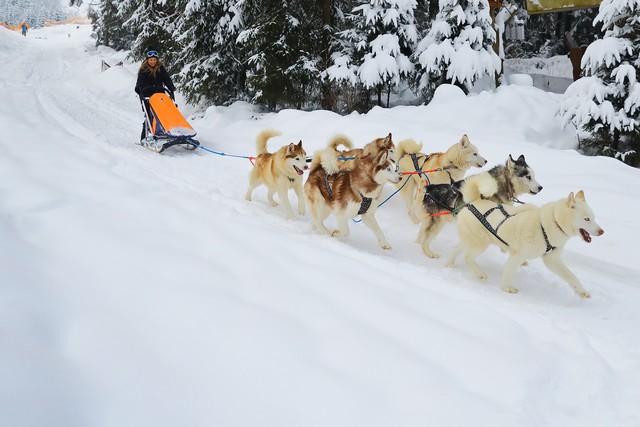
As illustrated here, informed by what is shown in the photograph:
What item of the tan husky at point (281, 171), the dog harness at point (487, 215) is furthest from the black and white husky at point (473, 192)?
the tan husky at point (281, 171)

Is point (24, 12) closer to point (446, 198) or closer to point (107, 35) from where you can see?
point (107, 35)

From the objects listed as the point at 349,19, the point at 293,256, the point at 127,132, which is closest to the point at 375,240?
the point at 293,256

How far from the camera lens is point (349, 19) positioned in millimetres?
11641

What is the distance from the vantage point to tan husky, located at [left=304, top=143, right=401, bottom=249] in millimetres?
4676

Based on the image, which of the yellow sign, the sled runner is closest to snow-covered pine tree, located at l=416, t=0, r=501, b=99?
the yellow sign

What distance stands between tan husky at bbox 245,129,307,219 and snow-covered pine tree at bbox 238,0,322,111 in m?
5.91

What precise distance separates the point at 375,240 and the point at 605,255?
7.84ft

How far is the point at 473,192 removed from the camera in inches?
172

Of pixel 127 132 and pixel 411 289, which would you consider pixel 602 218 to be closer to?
pixel 411 289

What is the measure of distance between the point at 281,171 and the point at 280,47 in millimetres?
6767

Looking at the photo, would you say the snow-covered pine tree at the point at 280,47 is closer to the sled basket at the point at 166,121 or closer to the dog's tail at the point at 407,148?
the sled basket at the point at 166,121

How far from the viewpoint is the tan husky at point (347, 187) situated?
4.68 m

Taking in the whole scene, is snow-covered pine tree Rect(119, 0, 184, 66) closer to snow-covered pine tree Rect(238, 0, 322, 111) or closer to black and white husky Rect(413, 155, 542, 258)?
snow-covered pine tree Rect(238, 0, 322, 111)

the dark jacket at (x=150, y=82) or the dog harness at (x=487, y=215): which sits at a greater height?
the dark jacket at (x=150, y=82)
